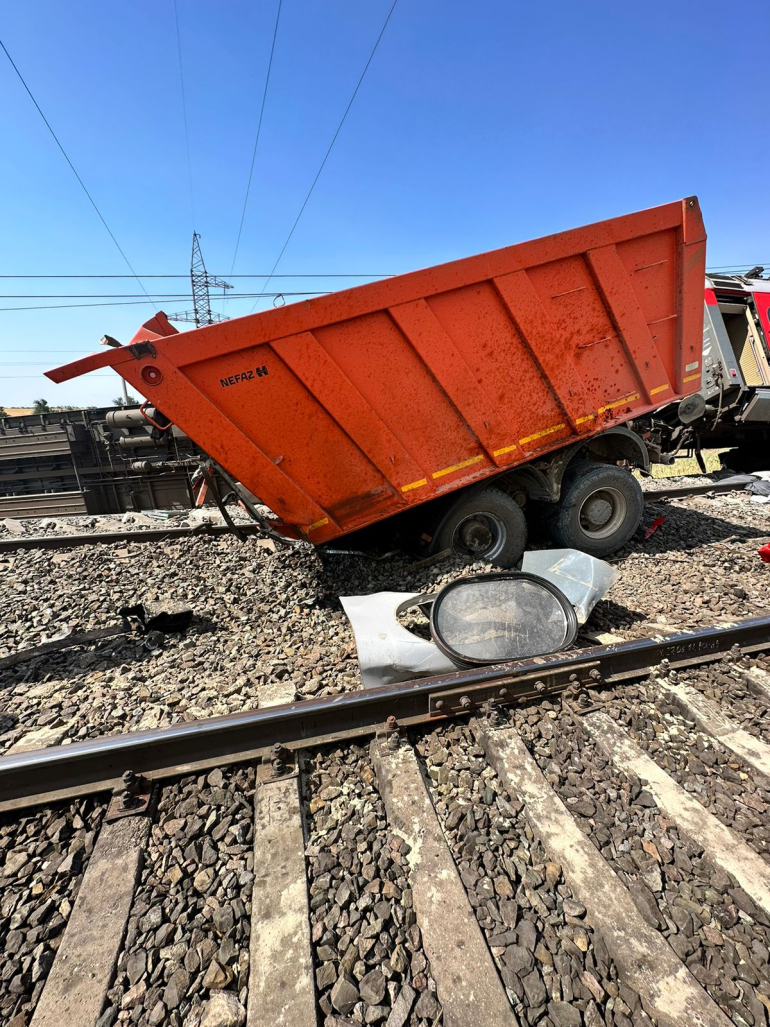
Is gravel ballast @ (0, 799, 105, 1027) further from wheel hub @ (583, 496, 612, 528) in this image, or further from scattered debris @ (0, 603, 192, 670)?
wheel hub @ (583, 496, 612, 528)

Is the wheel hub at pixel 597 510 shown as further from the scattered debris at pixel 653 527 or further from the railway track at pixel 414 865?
the railway track at pixel 414 865

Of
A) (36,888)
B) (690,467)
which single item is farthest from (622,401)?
(690,467)

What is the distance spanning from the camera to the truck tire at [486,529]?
4695mm

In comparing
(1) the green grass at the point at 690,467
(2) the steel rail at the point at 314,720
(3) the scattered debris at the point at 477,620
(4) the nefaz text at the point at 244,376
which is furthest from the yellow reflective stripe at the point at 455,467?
(1) the green grass at the point at 690,467

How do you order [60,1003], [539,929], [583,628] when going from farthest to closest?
[583,628] → [539,929] → [60,1003]

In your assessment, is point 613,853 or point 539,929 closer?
point 539,929

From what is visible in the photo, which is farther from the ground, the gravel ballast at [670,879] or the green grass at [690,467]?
the gravel ballast at [670,879]

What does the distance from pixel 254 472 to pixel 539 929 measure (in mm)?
3342

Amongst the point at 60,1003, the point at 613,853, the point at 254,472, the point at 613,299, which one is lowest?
the point at 613,853

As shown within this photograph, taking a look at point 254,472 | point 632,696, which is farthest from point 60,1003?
point 254,472

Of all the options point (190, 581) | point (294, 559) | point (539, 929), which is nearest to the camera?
point (539, 929)

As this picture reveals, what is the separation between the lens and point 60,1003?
4.88ft

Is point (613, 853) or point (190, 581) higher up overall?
point (190, 581)

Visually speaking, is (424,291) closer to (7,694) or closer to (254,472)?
(254,472)
